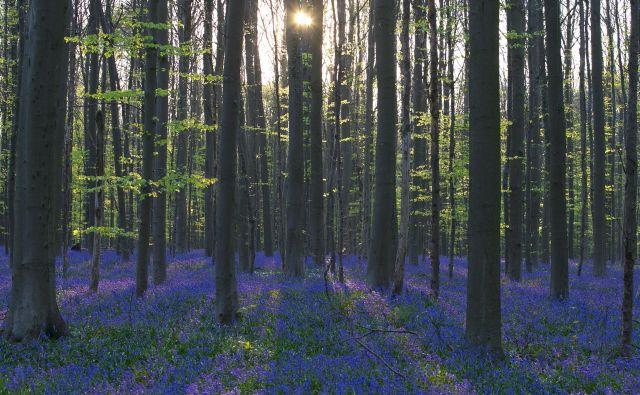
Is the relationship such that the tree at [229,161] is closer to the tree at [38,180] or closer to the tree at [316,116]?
the tree at [38,180]

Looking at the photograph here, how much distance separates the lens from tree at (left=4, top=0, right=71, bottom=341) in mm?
8016

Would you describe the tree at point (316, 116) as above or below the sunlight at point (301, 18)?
below

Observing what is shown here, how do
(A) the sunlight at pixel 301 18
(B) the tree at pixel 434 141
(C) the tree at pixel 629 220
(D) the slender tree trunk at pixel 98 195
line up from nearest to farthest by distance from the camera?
(C) the tree at pixel 629 220
(B) the tree at pixel 434 141
(D) the slender tree trunk at pixel 98 195
(A) the sunlight at pixel 301 18

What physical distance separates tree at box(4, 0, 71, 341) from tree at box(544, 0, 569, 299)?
37.3ft

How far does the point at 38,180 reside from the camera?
26.5 feet

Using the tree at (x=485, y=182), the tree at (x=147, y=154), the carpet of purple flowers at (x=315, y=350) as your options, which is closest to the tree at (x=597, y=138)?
the carpet of purple flowers at (x=315, y=350)

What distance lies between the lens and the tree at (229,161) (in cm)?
928

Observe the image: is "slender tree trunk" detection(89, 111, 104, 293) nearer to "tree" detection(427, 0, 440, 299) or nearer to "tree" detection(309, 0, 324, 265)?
"tree" detection(309, 0, 324, 265)

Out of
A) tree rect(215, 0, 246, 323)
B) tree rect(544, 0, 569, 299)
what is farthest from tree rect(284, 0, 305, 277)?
tree rect(544, 0, 569, 299)

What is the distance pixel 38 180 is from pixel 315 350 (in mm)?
5183

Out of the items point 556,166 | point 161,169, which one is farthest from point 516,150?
point 161,169

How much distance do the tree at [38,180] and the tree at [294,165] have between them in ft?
27.0

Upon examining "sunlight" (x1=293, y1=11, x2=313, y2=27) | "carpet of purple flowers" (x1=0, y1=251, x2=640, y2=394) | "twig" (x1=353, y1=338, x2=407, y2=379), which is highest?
"sunlight" (x1=293, y1=11, x2=313, y2=27)

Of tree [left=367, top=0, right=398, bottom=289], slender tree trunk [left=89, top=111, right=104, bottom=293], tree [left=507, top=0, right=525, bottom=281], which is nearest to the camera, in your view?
tree [left=367, top=0, right=398, bottom=289]
